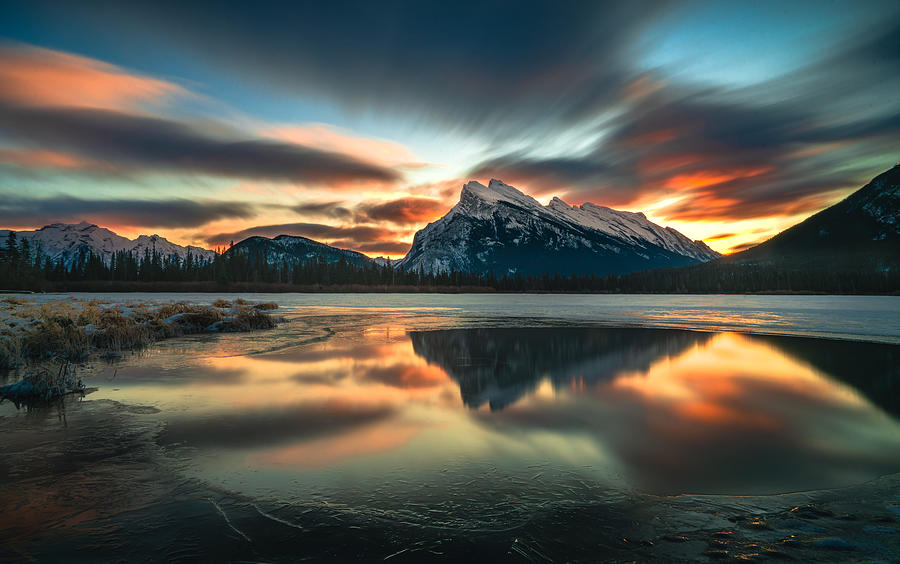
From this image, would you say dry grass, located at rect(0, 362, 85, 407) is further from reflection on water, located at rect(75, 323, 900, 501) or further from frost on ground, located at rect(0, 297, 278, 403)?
reflection on water, located at rect(75, 323, 900, 501)

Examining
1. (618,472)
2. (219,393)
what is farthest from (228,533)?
(219,393)

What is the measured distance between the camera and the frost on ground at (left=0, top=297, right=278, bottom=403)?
40.1ft

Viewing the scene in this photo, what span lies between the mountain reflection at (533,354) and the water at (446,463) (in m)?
0.27

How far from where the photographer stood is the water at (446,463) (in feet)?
17.2

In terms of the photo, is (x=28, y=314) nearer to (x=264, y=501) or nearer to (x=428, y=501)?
(x=264, y=501)

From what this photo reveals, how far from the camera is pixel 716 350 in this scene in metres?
22.7

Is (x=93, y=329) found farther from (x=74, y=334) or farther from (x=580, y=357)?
(x=580, y=357)

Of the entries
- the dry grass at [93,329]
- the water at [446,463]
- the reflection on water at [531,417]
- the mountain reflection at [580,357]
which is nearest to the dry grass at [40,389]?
the water at [446,463]

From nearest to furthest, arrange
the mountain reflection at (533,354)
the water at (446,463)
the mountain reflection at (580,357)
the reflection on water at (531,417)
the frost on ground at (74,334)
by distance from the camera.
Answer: the water at (446,463) → the reflection on water at (531,417) → the frost on ground at (74,334) → the mountain reflection at (580,357) → the mountain reflection at (533,354)

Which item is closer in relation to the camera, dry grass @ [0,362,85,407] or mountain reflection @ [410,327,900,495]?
mountain reflection @ [410,327,900,495]

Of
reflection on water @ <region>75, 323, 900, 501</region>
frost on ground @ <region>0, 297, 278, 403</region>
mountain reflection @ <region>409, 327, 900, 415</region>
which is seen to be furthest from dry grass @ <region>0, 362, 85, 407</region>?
mountain reflection @ <region>409, 327, 900, 415</region>

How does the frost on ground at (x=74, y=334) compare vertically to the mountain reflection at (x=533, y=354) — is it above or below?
above

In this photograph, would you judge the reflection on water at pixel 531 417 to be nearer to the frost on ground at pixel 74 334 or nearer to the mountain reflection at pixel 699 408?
the mountain reflection at pixel 699 408

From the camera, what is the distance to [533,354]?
20906 mm
